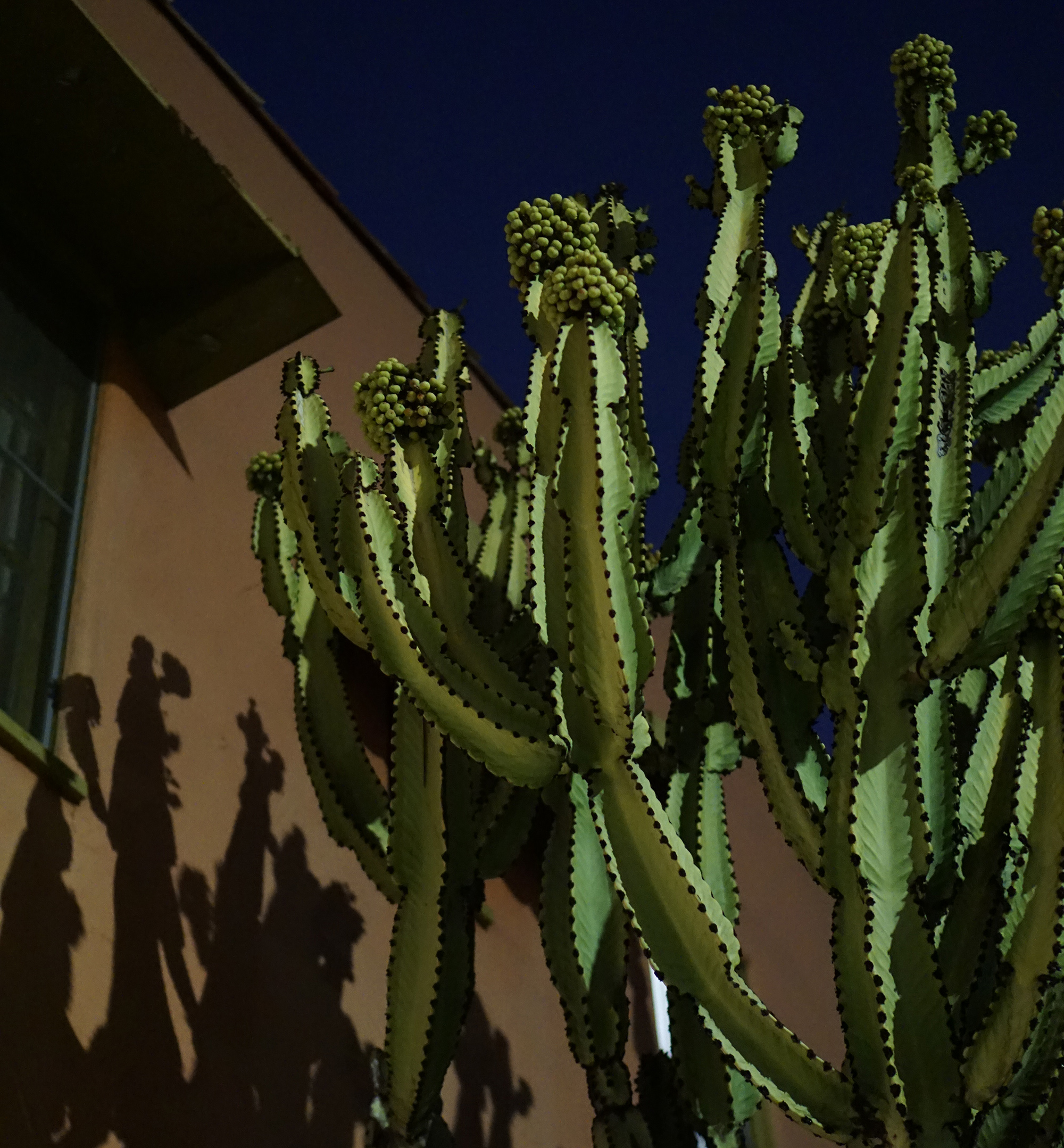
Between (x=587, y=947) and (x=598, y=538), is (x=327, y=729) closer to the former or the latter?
(x=587, y=947)

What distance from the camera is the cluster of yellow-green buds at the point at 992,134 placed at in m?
4.05

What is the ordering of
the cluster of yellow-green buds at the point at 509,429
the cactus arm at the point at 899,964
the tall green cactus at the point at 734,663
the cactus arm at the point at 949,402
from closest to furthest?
Answer: the cactus arm at the point at 899,964
the tall green cactus at the point at 734,663
the cactus arm at the point at 949,402
the cluster of yellow-green buds at the point at 509,429

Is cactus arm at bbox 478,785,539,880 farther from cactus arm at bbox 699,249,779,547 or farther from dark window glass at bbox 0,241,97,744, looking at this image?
dark window glass at bbox 0,241,97,744

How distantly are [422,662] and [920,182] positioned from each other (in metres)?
1.83

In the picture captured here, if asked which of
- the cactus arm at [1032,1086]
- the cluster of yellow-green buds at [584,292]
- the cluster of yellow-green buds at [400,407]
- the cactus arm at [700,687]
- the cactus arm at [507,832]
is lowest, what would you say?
the cactus arm at [1032,1086]

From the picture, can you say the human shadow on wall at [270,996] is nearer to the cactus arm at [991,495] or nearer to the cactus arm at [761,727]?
the cactus arm at [761,727]

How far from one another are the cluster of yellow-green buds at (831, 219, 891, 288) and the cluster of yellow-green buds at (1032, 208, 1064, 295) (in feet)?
1.28

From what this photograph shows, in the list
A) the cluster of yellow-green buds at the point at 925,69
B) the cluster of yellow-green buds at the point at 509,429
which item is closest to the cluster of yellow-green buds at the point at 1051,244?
the cluster of yellow-green buds at the point at 925,69

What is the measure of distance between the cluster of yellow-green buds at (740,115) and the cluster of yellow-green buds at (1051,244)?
2.30 feet

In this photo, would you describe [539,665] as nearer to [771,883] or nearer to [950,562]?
[950,562]

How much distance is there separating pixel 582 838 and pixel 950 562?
935 millimetres

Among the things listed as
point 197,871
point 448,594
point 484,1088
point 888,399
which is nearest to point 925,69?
point 888,399

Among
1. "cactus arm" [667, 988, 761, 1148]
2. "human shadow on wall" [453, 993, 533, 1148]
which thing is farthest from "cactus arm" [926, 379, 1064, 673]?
"human shadow on wall" [453, 993, 533, 1148]

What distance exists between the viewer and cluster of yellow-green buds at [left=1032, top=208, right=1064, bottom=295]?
12.1 ft
